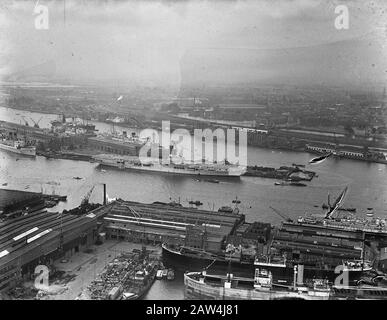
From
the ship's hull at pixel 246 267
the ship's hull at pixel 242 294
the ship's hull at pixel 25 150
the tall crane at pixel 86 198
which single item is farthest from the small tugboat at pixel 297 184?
the ship's hull at pixel 25 150

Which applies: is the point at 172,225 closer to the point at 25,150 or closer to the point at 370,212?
the point at 370,212

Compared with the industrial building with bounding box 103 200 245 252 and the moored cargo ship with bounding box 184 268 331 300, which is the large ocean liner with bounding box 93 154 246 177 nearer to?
the industrial building with bounding box 103 200 245 252

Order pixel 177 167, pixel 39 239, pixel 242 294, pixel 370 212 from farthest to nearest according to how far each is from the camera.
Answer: pixel 177 167, pixel 370 212, pixel 39 239, pixel 242 294

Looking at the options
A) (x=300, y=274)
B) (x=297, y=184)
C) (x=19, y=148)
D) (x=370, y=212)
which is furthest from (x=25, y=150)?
(x=300, y=274)

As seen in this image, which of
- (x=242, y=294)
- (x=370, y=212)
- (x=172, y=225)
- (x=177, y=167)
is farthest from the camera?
(x=177, y=167)

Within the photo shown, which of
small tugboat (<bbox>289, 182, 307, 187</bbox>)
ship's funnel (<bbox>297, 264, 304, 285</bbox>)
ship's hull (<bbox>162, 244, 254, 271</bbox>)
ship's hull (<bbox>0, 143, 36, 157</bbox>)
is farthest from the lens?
ship's hull (<bbox>0, 143, 36, 157</bbox>)

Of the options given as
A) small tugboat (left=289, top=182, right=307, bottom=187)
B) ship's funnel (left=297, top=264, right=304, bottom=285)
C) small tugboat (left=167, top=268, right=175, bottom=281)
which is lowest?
small tugboat (left=167, top=268, right=175, bottom=281)

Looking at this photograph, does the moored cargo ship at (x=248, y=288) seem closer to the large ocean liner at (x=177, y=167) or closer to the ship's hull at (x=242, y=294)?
the ship's hull at (x=242, y=294)

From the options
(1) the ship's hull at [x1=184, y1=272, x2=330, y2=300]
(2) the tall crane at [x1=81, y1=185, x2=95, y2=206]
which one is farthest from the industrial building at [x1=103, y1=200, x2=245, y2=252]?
(1) the ship's hull at [x1=184, y1=272, x2=330, y2=300]
